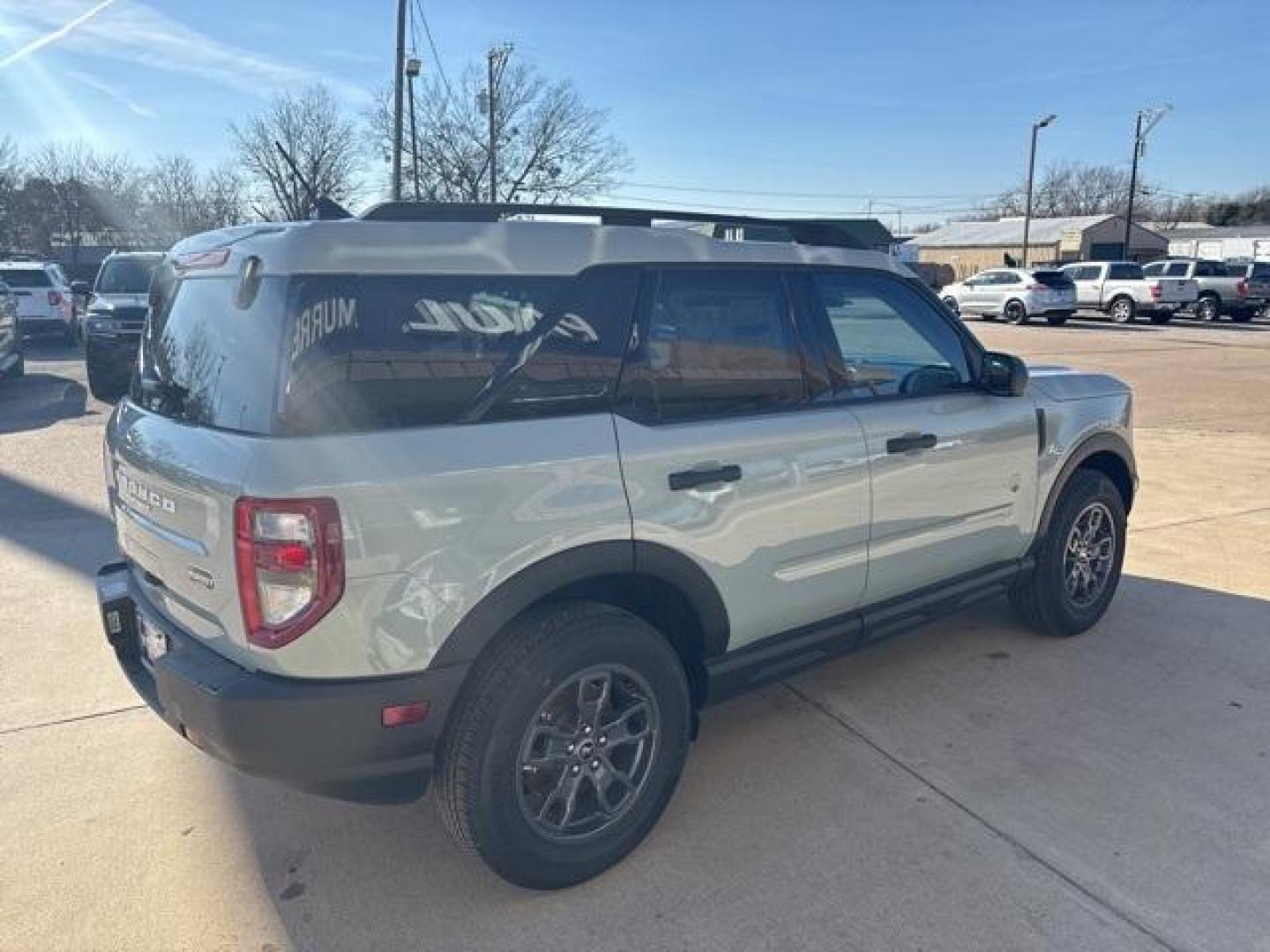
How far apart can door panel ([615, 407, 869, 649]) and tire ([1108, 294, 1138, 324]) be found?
30091 mm

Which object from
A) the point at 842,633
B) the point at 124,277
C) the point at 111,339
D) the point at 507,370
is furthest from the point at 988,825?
the point at 124,277

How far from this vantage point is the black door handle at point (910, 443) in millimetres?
3287

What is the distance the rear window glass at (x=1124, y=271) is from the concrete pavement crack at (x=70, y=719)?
104 feet

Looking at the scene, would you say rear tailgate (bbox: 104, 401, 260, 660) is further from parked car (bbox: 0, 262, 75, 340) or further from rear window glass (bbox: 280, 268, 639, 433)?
parked car (bbox: 0, 262, 75, 340)

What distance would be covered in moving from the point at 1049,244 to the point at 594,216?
208 feet

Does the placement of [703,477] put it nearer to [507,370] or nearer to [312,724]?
[507,370]

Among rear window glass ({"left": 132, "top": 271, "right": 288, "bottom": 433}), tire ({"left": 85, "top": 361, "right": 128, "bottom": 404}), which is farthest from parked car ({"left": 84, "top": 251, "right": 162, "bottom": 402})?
rear window glass ({"left": 132, "top": 271, "right": 288, "bottom": 433})

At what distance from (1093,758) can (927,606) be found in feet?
2.56

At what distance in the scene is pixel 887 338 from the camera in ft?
11.7

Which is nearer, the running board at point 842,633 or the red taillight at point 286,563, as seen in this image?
the red taillight at point 286,563

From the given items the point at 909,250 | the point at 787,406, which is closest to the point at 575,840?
the point at 787,406

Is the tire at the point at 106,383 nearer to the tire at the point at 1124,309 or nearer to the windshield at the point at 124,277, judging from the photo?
the windshield at the point at 124,277

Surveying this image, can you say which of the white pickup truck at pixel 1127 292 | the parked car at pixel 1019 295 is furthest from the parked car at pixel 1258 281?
the parked car at pixel 1019 295

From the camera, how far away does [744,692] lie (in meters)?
3.05
